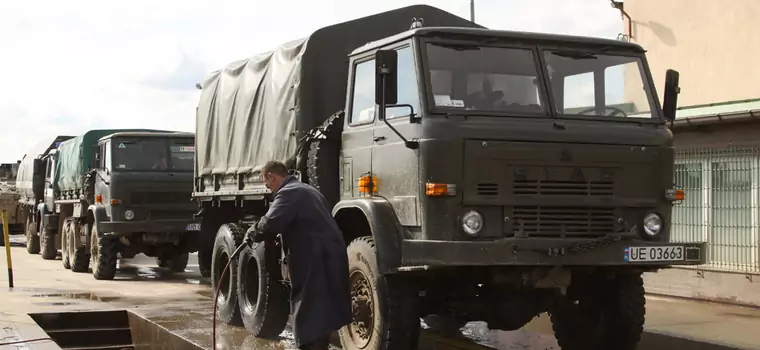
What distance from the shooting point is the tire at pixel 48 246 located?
885 inches

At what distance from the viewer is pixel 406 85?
7.44 m

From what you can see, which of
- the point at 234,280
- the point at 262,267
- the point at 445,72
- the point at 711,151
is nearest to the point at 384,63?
the point at 445,72

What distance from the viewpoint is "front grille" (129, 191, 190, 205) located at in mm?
16469

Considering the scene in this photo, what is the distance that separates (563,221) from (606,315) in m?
1.54

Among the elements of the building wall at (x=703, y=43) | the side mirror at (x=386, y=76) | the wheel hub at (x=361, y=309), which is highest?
the building wall at (x=703, y=43)

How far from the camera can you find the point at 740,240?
1223cm

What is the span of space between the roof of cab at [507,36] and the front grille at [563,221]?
145cm

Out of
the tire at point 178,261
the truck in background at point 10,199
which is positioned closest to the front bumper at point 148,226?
the tire at point 178,261

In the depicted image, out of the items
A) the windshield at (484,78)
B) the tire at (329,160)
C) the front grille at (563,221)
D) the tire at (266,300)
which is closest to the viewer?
the front grille at (563,221)

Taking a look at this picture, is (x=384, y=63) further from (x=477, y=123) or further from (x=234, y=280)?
(x=234, y=280)

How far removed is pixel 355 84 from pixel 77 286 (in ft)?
29.3

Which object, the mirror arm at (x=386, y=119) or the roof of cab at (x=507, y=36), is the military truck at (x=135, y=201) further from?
the roof of cab at (x=507, y=36)

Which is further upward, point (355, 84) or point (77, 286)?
point (355, 84)

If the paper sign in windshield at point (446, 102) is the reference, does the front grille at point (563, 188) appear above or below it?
below
